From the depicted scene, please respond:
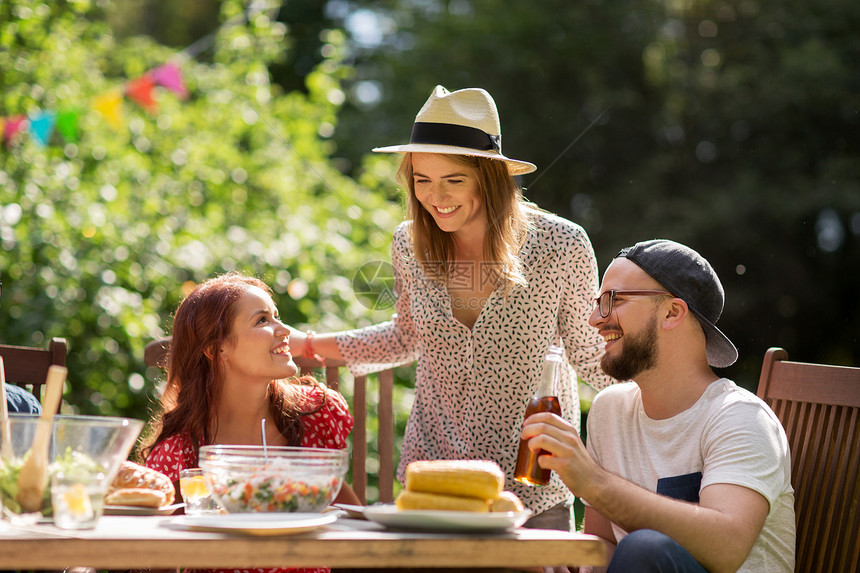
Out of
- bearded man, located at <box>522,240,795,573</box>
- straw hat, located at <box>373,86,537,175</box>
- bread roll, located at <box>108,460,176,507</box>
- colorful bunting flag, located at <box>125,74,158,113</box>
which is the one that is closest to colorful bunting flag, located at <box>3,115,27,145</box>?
colorful bunting flag, located at <box>125,74,158,113</box>

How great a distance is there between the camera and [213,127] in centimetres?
578

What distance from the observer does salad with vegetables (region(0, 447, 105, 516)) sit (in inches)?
54.1

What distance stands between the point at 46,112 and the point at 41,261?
50.0 inches

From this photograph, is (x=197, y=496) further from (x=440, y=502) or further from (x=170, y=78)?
(x=170, y=78)

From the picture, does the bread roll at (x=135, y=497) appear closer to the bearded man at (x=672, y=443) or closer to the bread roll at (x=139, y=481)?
the bread roll at (x=139, y=481)

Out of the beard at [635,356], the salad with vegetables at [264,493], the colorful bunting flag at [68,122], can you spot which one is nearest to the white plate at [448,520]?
the salad with vegetables at [264,493]

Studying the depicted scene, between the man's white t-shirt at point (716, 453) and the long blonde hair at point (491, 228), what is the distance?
524mm

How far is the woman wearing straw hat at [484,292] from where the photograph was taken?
2.50m

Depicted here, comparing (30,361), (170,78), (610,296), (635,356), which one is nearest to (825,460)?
(635,356)

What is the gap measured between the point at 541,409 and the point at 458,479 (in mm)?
443

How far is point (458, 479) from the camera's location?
1.47 metres

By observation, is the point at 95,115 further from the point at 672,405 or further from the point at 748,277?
the point at 748,277

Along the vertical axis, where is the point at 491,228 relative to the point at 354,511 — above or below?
above

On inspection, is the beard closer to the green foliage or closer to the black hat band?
the black hat band
